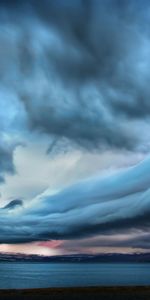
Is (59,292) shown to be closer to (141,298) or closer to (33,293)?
(33,293)

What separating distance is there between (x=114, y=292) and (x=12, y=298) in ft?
Result: 86.0

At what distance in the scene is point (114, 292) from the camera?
335 feet

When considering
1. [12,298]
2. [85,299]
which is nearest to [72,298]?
[85,299]

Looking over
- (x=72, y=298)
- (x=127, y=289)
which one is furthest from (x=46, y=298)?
(x=127, y=289)

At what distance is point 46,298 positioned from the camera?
8819 cm

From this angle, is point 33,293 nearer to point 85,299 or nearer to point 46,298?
point 46,298

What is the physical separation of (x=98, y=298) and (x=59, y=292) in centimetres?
1794

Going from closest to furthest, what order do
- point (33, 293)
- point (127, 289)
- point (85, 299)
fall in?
point (85, 299) → point (33, 293) → point (127, 289)

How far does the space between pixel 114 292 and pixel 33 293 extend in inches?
752

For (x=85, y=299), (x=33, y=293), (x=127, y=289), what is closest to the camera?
(x=85, y=299)

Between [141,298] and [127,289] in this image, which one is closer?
[141,298]

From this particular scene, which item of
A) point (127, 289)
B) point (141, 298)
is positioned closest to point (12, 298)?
point (141, 298)

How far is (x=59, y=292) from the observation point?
335 ft

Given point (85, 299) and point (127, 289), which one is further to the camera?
point (127, 289)
